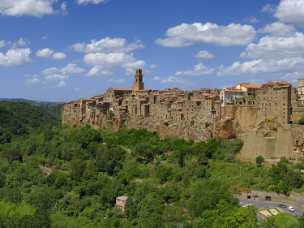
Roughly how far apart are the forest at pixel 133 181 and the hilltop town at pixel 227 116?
→ 1046 mm

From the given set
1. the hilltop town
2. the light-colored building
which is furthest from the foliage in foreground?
the hilltop town

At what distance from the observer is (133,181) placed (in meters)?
38.0

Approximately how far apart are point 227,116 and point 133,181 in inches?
334

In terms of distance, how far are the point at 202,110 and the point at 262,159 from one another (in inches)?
318

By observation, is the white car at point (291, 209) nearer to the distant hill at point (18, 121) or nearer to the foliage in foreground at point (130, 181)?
the foliage in foreground at point (130, 181)

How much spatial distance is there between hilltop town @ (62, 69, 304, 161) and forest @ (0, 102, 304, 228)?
105 cm

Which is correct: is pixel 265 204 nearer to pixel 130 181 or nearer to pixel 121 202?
Result: pixel 121 202

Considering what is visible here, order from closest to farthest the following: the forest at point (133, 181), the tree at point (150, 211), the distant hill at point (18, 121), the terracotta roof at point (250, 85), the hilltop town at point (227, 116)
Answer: the tree at point (150, 211) → the forest at point (133, 181) → the hilltop town at point (227, 116) → the terracotta roof at point (250, 85) → the distant hill at point (18, 121)

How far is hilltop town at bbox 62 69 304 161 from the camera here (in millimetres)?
35938

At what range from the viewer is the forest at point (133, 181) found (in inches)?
1127

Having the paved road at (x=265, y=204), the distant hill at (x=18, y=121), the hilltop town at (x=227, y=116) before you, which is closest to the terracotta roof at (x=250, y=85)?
the hilltop town at (x=227, y=116)

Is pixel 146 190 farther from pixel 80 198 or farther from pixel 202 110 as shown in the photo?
pixel 202 110

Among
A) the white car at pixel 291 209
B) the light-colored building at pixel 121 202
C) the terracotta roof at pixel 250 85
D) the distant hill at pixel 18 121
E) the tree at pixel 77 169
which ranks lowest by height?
the light-colored building at pixel 121 202

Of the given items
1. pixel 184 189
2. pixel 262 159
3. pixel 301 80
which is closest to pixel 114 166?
pixel 184 189
